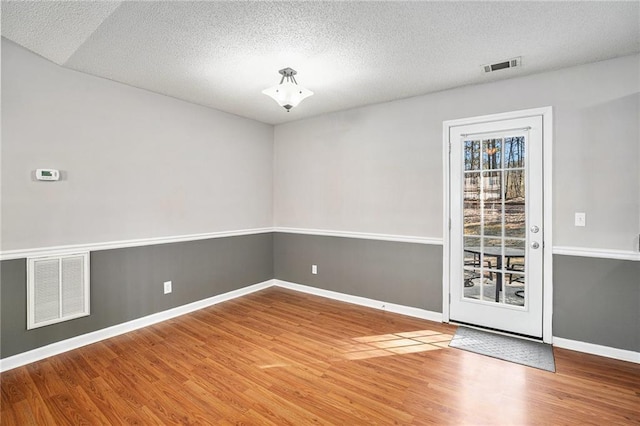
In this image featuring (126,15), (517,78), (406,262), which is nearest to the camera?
(126,15)

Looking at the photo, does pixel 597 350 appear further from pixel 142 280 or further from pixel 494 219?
pixel 142 280

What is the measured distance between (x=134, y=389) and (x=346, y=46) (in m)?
3.03

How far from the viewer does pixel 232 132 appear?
428 cm

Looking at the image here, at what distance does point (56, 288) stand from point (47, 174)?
999 mm

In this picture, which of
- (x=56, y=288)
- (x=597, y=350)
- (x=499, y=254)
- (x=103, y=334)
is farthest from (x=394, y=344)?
(x=56, y=288)

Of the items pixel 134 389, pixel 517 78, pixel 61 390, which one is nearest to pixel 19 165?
pixel 61 390

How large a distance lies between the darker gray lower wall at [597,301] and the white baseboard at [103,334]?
3.75m

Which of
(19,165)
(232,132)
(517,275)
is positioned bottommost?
(517,275)

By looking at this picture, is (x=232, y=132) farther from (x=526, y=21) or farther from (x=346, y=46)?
(x=526, y=21)

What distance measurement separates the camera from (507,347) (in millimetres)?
2826

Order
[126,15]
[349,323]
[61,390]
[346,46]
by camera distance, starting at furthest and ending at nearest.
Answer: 1. [349,323]
2. [346,46]
3. [61,390]
4. [126,15]

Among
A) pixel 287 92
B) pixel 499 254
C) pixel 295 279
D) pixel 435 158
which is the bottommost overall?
pixel 295 279

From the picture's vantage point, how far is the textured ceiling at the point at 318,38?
1.97 meters

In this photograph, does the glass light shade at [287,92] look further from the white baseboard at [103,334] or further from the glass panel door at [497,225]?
the white baseboard at [103,334]
